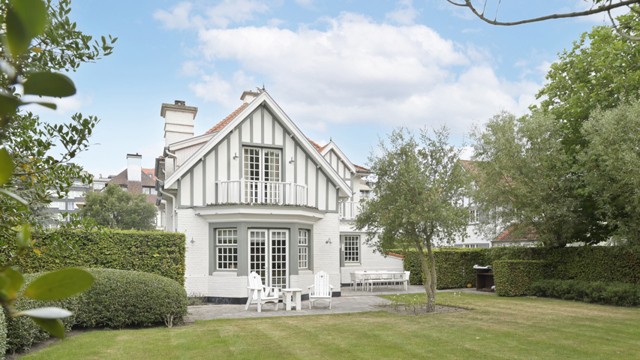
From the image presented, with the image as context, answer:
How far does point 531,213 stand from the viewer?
1844 cm

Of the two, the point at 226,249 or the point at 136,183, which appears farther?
the point at 136,183

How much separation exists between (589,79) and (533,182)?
17.9 ft

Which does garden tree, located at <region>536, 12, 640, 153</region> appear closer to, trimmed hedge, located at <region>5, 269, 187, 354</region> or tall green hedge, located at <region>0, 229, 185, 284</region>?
tall green hedge, located at <region>0, 229, 185, 284</region>

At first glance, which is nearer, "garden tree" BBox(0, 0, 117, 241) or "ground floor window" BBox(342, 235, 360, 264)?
"garden tree" BBox(0, 0, 117, 241)

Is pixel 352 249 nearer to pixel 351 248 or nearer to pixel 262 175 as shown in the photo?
pixel 351 248

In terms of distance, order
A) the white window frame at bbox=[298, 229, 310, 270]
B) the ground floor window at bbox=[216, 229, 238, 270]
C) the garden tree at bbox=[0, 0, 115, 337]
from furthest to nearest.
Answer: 1. the white window frame at bbox=[298, 229, 310, 270]
2. the ground floor window at bbox=[216, 229, 238, 270]
3. the garden tree at bbox=[0, 0, 115, 337]

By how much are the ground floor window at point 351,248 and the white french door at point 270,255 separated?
25.7 feet

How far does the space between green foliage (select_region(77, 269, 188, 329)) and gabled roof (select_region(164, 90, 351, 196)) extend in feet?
19.4

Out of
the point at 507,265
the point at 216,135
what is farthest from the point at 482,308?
the point at 216,135

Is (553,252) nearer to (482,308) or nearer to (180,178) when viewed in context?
(482,308)

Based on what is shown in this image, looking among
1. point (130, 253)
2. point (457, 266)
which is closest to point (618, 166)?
point (457, 266)

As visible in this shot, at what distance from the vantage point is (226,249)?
17.8m

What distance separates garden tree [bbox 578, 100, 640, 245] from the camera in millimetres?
15133

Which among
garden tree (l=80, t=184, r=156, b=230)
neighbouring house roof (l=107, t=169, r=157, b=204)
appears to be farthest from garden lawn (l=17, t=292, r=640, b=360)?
neighbouring house roof (l=107, t=169, r=157, b=204)
